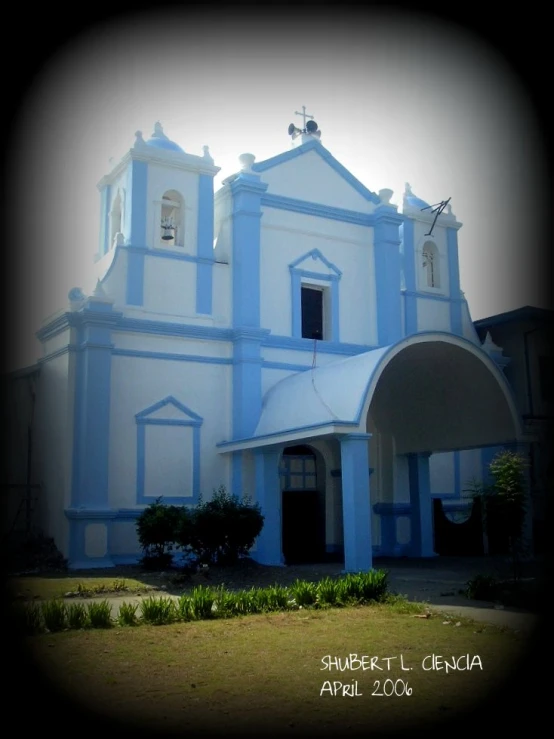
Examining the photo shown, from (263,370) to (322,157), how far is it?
6821 mm

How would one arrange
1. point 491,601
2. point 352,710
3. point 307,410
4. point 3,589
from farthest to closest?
point 307,410 < point 491,601 < point 352,710 < point 3,589

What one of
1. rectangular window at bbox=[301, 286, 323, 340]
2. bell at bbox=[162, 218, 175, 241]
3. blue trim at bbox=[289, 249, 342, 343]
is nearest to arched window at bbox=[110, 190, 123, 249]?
bell at bbox=[162, 218, 175, 241]

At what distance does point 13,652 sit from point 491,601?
8202 mm

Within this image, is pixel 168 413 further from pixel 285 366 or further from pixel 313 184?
pixel 313 184

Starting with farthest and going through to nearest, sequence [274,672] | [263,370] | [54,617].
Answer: [263,370] → [54,617] → [274,672]

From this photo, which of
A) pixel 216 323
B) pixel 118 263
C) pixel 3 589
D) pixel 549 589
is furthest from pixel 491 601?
pixel 118 263

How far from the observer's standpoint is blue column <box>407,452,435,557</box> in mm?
21188

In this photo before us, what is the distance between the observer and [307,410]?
668 inches

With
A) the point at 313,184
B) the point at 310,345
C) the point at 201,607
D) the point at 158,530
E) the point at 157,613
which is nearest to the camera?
the point at 157,613

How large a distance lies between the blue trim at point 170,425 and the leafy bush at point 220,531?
257 cm

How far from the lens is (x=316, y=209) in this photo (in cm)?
2175

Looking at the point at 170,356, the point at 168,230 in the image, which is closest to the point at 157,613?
the point at 170,356

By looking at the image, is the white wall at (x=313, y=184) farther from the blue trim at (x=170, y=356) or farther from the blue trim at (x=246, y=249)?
the blue trim at (x=170, y=356)

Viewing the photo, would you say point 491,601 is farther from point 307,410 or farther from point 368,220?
point 368,220
